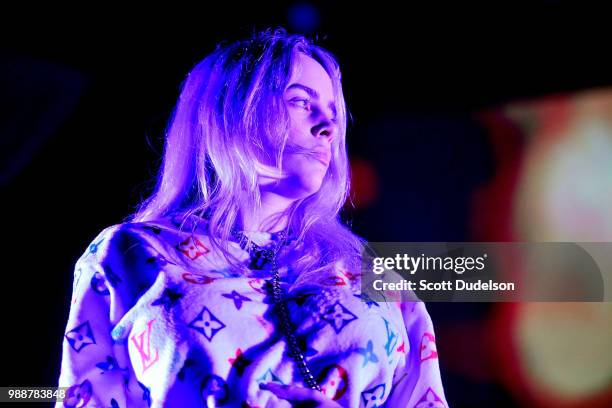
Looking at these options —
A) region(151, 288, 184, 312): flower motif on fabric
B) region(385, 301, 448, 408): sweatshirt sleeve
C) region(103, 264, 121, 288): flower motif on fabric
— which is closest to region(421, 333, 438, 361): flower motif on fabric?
region(385, 301, 448, 408): sweatshirt sleeve

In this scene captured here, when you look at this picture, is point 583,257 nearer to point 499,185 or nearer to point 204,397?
point 499,185

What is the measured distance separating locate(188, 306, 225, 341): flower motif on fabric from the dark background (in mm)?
547

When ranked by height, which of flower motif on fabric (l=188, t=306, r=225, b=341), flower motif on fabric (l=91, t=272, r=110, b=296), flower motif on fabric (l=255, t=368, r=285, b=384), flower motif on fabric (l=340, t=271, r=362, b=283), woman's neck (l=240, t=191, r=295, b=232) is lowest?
flower motif on fabric (l=255, t=368, r=285, b=384)

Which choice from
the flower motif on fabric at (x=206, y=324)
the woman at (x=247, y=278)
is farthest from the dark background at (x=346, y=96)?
the flower motif on fabric at (x=206, y=324)

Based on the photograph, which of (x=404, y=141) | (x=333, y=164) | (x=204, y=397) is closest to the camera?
(x=204, y=397)

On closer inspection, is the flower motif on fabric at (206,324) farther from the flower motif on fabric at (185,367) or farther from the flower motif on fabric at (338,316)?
the flower motif on fabric at (338,316)

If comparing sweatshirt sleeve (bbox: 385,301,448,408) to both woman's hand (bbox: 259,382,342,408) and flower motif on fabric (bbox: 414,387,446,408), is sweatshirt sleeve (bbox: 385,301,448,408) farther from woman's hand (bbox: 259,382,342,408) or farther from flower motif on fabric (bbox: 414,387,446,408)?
woman's hand (bbox: 259,382,342,408)

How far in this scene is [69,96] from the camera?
128cm

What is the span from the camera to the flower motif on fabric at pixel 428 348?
3.09ft

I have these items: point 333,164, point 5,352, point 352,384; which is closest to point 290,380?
point 352,384

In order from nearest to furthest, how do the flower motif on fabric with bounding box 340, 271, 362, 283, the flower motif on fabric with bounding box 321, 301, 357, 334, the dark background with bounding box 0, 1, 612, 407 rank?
1. the flower motif on fabric with bounding box 321, 301, 357, 334
2. the flower motif on fabric with bounding box 340, 271, 362, 283
3. the dark background with bounding box 0, 1, 612, 407

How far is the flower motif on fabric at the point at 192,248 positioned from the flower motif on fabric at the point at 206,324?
0.44 ft

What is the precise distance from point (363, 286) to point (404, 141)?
530 millimetres

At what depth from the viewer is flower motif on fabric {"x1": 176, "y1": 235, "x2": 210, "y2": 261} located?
933 millimetres
